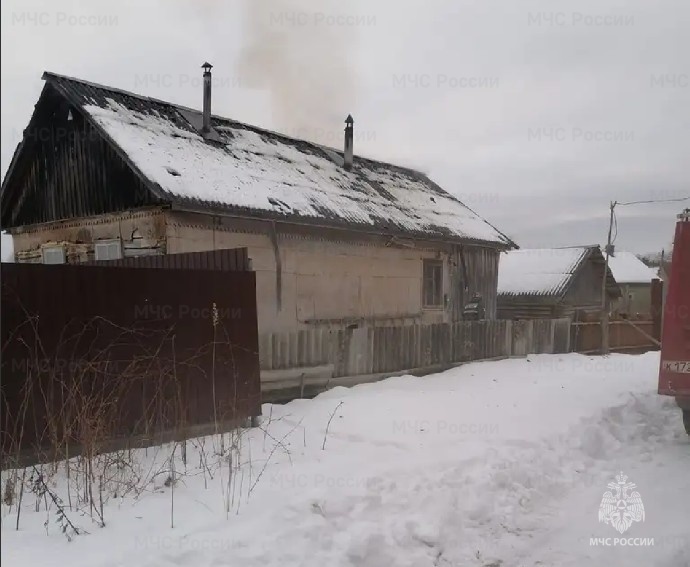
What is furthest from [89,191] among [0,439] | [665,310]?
[665,310]

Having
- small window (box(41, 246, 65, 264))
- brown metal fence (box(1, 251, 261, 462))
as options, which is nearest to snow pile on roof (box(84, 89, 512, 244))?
small window (box(41, 246, 65, 264))

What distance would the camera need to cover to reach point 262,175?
1066 centimetres

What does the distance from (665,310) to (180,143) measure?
8016 millimetres

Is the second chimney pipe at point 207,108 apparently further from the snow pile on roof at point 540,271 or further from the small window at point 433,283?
the snow pile on roof at point 540,271

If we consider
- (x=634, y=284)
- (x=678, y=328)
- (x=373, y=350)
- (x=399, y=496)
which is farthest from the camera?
(x=634, y=284)

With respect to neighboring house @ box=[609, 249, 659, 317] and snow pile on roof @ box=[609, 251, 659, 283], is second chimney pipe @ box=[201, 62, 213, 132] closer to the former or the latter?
neighboring house @ box=[609, 249, 659, 317]

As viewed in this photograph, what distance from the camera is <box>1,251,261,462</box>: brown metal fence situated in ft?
14.6

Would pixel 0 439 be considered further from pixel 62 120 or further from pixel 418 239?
pixel 418 239

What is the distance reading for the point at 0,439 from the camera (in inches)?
161

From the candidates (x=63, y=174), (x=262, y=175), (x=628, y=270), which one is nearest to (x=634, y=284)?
(x=628, y=270)

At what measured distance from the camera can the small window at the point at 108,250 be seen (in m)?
9.38

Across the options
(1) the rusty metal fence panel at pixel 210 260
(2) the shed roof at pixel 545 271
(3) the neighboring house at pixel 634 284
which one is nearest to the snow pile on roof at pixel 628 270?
(3) the neighboring house at pixel 634 284

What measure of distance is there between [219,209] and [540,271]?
18.7 meters

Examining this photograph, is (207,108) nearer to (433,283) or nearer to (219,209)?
(219,209)
